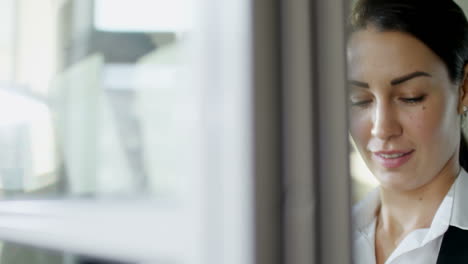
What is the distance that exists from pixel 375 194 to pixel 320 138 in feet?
0.42

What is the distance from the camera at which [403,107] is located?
48cm

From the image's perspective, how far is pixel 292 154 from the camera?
14.4 inches

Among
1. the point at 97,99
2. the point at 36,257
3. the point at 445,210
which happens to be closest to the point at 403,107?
the point at 445,210

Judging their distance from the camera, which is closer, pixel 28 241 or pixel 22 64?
pixel 28 241

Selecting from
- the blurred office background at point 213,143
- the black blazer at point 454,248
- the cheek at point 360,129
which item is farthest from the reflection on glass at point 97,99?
the black blazer at point 454,248

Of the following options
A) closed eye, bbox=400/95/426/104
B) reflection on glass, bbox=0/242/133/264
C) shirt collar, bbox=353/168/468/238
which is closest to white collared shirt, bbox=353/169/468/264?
shirt collar, bbox=353/168/468/238

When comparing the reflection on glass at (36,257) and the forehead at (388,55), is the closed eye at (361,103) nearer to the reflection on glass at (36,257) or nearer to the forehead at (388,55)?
the forehead at (388,55)

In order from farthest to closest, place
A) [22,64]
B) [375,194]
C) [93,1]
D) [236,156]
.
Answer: [22,64]
[93,1]
[375,194]
[236,156]

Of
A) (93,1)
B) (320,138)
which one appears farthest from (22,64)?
(320,138)

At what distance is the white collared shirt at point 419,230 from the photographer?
45cm

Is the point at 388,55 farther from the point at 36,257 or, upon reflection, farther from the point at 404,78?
the point at 36,257

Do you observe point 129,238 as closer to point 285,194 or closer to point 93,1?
point 285,194

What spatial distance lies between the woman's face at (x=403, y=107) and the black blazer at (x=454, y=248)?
0.21 feet

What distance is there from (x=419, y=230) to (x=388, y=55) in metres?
0.20
